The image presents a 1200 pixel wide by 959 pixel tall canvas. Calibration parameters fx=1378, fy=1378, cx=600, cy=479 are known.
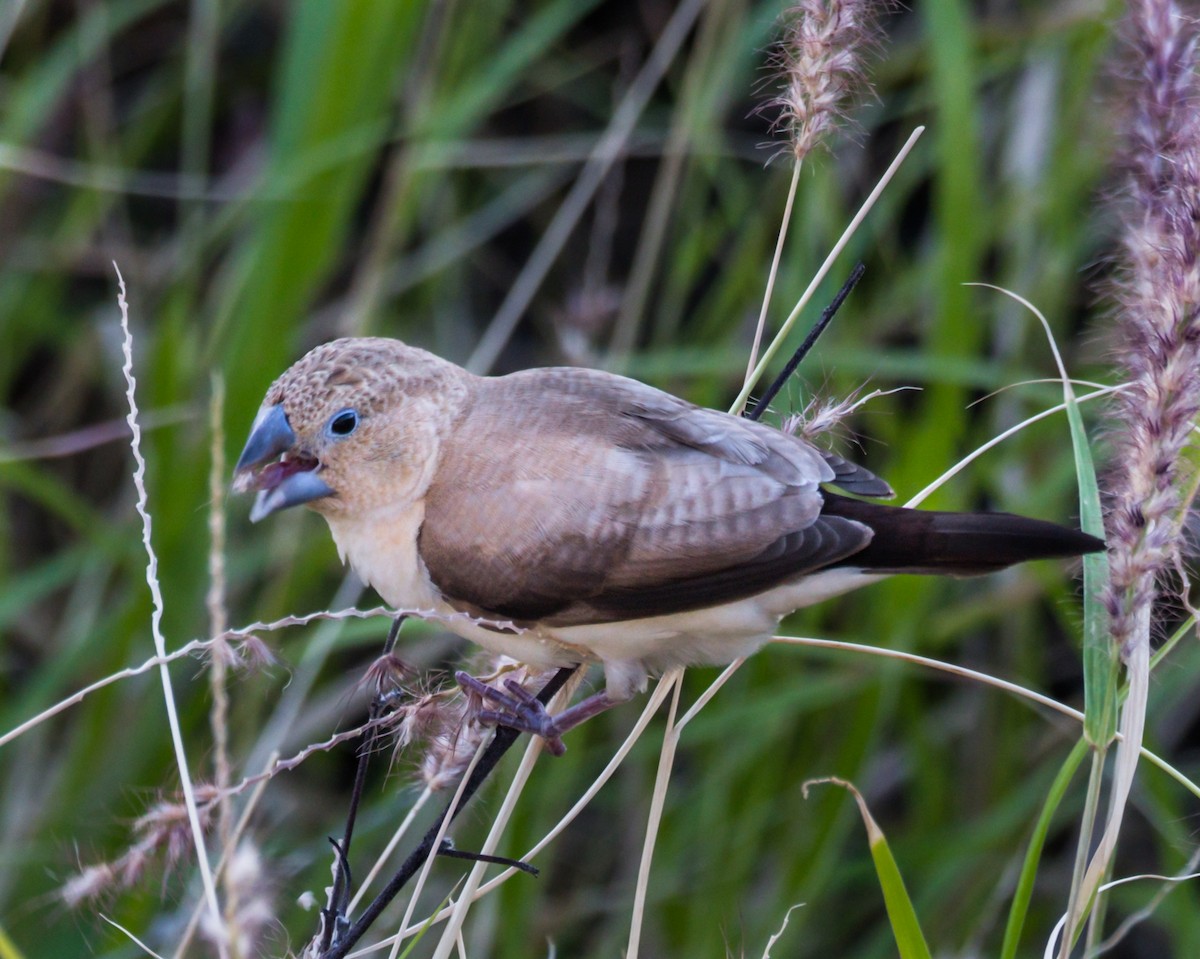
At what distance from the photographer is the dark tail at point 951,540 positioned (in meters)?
1.53

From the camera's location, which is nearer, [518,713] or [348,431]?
[518,713]

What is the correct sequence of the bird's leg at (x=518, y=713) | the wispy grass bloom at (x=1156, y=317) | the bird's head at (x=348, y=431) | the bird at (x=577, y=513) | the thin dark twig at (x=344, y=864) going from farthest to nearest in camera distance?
the bird's head at (x=348, y=431) → the bird at (x=577, y=513) → the bird's leg at (x=518, y=713) → the thin dark twig at (x=344, y=864) → the wispy grass bloom at (x=1156, y=317)

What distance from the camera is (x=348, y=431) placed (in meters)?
1.89

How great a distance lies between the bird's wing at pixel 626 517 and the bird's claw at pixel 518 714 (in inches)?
5.0

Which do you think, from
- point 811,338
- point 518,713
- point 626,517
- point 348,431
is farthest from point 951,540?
point 348,431

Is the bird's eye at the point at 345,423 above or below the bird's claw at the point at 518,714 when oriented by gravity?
above

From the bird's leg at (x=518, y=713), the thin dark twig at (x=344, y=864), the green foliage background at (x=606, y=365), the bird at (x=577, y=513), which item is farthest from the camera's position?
the green foliage background at (x=606, y=365)

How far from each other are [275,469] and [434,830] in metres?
0.59

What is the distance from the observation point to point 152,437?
3.29 metres

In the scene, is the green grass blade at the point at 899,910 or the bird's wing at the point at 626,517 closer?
the green grass blade at the point at 899,910

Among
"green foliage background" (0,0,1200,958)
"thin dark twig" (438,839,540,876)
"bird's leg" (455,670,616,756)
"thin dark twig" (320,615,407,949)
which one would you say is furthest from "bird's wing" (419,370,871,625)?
"green foliage background" (0,0,1200,958)

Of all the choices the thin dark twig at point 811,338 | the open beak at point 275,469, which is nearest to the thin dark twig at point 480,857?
the open beak at point 275,469

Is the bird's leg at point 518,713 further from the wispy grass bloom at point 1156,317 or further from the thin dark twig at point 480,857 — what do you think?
the wispy grass bloom at point 1156,317

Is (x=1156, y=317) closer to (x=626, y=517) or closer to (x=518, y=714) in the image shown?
(x=626, y=517)
